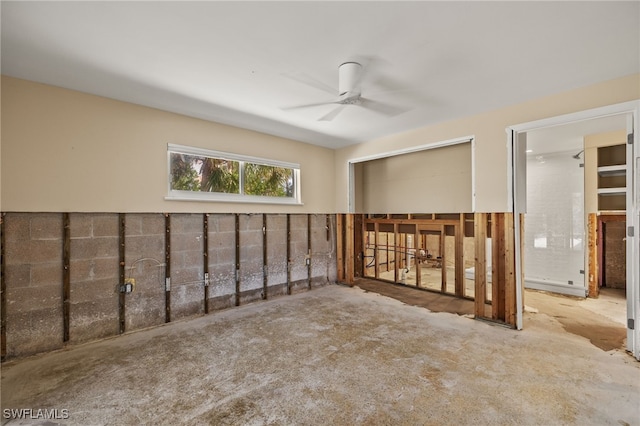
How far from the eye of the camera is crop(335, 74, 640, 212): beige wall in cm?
279

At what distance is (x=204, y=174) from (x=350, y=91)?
249 cm

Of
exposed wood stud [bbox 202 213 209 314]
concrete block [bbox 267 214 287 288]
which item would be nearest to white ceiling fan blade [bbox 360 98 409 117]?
concrete block [bbox 267 214 287 288]

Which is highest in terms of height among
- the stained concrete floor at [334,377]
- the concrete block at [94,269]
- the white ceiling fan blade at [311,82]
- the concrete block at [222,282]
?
the white ceiling fan blade at [311,82]

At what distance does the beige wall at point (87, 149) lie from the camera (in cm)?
269

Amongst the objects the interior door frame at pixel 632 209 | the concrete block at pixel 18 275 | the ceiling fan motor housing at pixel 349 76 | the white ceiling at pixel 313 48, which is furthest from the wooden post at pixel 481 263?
the concrete block at pixel 18 275

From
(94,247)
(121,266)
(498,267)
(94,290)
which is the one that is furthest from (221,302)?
(498,267)

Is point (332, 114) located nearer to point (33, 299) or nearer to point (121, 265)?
point (121, 265)

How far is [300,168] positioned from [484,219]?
10.0 feet

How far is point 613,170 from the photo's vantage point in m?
4.62

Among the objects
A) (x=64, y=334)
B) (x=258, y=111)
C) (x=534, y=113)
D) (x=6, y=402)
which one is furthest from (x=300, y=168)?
(x=6, y=402)

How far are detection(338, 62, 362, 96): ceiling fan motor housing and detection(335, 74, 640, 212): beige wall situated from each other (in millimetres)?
2042

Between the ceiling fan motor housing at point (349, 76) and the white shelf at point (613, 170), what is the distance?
485 centimetres

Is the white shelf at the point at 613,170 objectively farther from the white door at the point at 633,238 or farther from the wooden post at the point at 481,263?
the wooden post at the point at 481,263

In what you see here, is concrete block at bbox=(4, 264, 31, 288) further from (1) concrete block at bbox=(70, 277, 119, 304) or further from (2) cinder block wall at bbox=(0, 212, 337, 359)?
(1) concrete block at bbox=(70, 277, 119, 304)
